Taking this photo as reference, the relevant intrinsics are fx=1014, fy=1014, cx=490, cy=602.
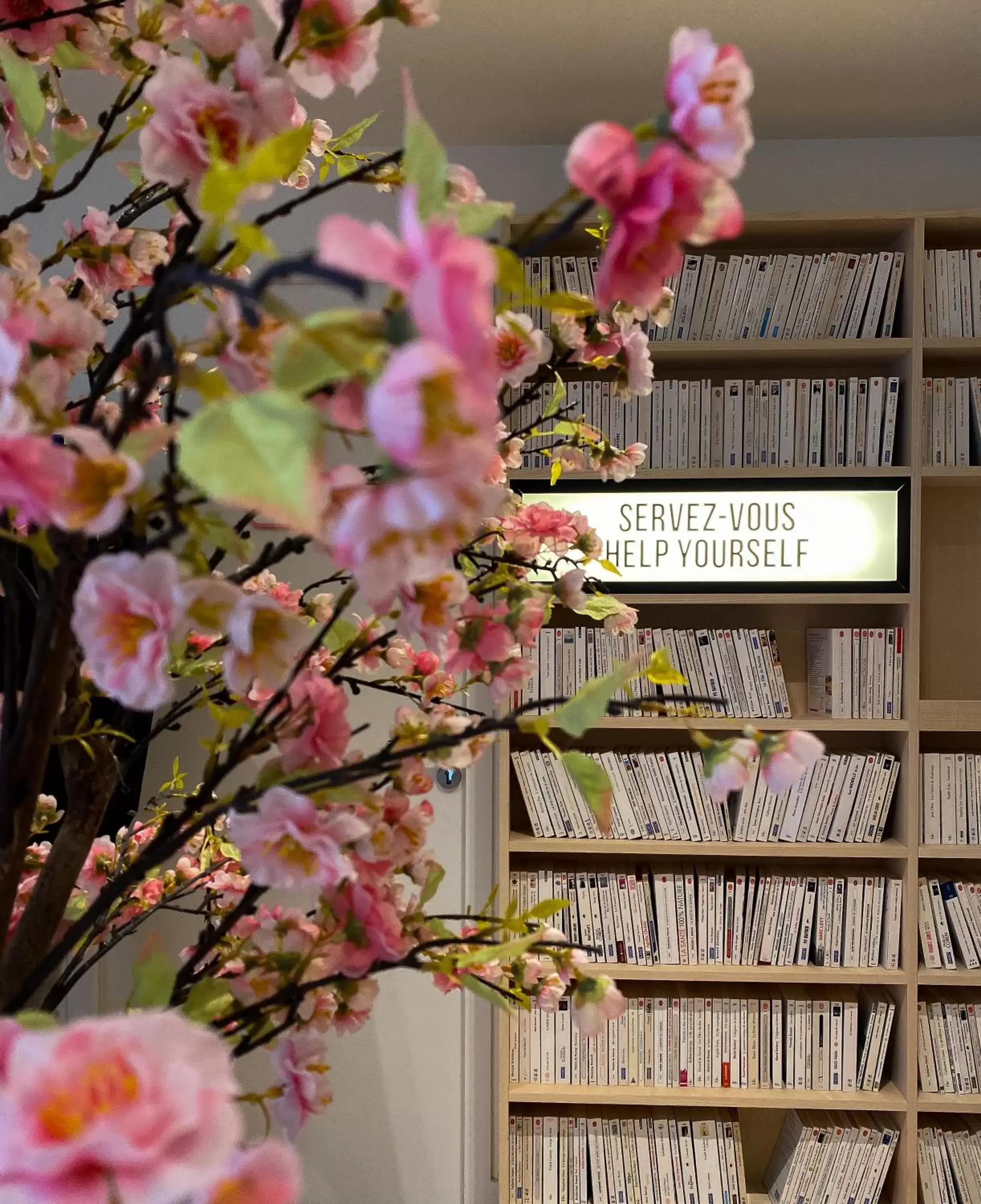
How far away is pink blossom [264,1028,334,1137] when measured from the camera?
0.54 meters

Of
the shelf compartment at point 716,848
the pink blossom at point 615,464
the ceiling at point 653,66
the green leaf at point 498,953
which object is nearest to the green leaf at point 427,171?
the green leaf at point 498,953

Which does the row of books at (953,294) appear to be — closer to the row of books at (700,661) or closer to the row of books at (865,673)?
the row of books at (865,673)

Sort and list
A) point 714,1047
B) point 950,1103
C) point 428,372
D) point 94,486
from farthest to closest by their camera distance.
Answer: point 714,1047 → point 950,1103 → point 94,486 → point 428,372

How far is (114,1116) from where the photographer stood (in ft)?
0.88

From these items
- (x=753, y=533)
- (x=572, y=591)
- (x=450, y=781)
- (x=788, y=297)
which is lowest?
(x=450, y=781)

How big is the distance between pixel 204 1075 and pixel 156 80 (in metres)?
0.38

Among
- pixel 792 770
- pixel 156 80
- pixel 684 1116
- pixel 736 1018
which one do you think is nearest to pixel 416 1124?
pixel 684 1116

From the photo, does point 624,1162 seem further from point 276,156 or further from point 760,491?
point 276,156

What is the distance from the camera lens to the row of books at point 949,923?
248 cm

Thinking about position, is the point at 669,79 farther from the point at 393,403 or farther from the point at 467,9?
the point at 467,9

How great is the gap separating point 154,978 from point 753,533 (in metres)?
2.25

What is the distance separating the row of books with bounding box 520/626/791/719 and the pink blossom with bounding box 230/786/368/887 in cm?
208

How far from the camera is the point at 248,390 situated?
0.36 m

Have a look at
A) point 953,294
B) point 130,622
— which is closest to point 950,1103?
point 953,294
